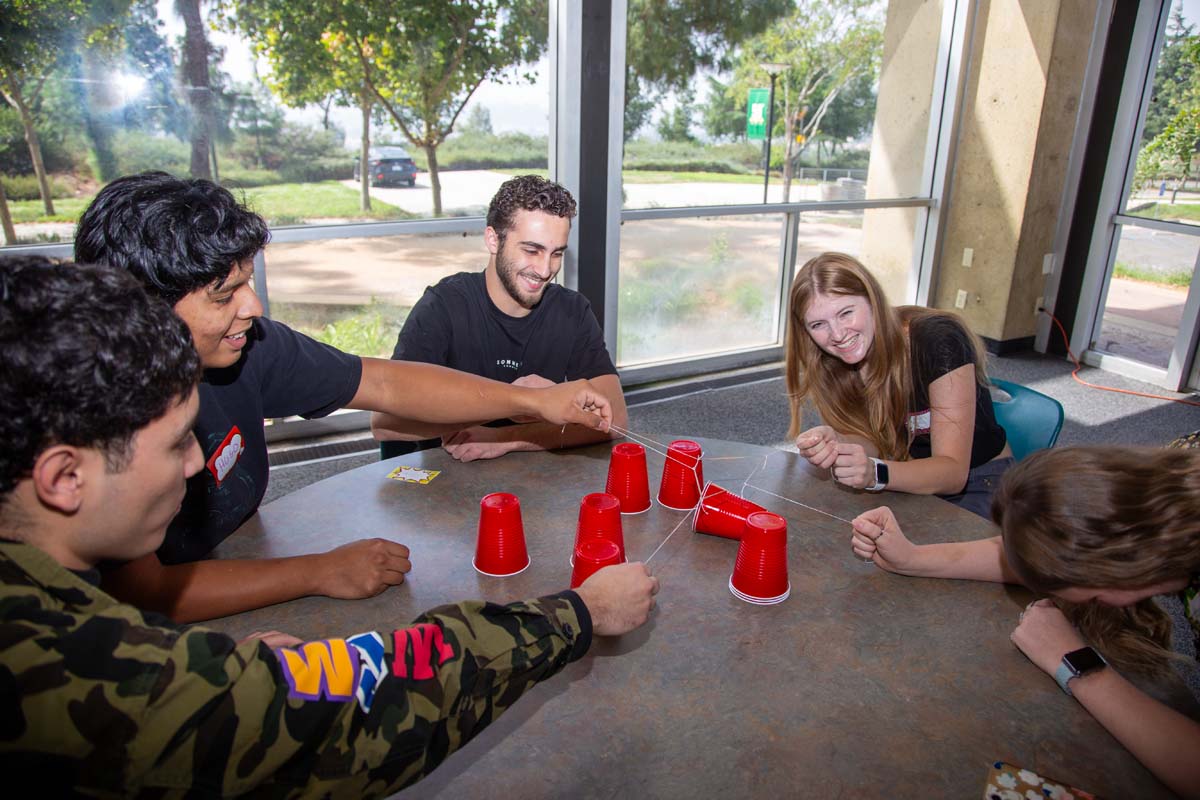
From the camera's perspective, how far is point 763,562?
132cm

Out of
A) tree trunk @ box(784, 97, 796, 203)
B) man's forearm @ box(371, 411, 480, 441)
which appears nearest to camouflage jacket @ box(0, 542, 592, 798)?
man's forearm @ box(371, 411, 480, 441)

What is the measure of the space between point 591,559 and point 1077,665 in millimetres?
764

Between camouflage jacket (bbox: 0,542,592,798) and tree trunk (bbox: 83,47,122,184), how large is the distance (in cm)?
321

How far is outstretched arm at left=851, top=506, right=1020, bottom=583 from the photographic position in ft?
4.66

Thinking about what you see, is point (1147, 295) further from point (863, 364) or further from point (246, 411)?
point (246, 411)

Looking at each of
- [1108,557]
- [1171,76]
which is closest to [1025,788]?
[1108,557]

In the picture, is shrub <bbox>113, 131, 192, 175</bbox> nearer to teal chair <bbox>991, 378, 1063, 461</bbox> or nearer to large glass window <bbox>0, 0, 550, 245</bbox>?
large glass window <bbox>0, 0, 550, 245</bbox>

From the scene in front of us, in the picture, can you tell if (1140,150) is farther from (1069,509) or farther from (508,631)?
(508,631)

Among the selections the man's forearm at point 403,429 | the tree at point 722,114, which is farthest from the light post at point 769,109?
the man's forearm at point 403,429

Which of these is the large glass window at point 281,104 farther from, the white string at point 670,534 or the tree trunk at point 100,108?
the white string at point 670,534

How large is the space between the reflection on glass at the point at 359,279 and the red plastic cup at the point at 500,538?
9.19 ft

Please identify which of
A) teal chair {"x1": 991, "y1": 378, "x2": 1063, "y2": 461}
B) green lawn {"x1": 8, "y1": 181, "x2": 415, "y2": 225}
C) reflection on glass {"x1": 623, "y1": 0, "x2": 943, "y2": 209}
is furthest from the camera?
reflection on glass {"x1": 623, "y1": 0, "x2": 943, "y2": 209}

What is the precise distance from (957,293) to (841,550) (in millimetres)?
4596

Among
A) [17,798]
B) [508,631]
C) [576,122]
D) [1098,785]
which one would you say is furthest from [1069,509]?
[576,122]
